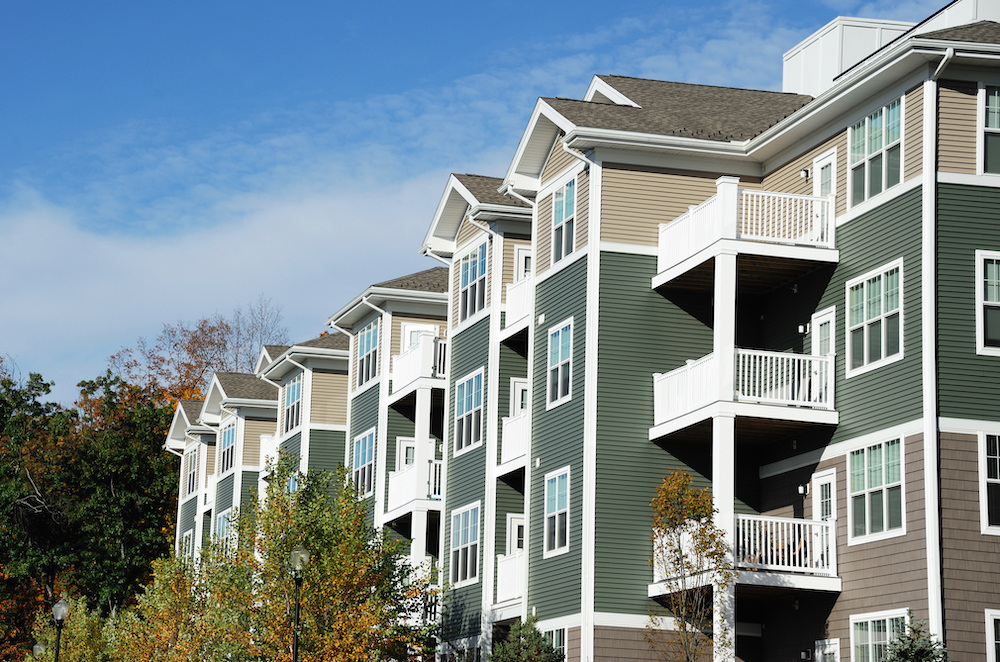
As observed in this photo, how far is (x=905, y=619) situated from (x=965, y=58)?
9852 millimetres

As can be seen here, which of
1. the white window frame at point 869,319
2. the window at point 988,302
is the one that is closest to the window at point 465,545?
the white window frame at point 869,319

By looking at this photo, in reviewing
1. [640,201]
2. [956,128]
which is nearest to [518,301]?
[640,201]

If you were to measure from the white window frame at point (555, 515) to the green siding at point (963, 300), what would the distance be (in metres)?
9.02

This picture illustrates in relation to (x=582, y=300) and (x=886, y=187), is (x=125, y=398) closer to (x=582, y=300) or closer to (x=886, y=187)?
(x=582, y=300)

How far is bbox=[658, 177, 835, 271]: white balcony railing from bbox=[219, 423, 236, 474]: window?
33.4 metres

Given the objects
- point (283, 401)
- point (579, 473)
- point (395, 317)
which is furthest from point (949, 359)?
point (283, 401)

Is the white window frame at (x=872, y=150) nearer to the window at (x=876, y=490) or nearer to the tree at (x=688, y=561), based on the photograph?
the window at (x=876, y=490)

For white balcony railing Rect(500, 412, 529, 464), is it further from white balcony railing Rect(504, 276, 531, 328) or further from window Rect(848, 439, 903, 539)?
window Rect(848, 439, 903, 539)

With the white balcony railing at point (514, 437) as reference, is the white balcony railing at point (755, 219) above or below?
above

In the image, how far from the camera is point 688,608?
26828mm

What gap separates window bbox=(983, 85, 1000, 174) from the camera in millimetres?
25188

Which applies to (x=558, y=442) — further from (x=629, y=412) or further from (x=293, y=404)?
(x=293, y=404)

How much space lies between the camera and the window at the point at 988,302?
24547 mm

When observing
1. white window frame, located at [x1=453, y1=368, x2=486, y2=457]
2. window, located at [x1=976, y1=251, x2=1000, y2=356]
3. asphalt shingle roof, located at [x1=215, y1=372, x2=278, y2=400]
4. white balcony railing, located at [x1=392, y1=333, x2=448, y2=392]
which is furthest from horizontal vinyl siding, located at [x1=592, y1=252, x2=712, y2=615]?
asphalt shingle roof, located at [x1=215, y1=372, x2=278, y2=400]
